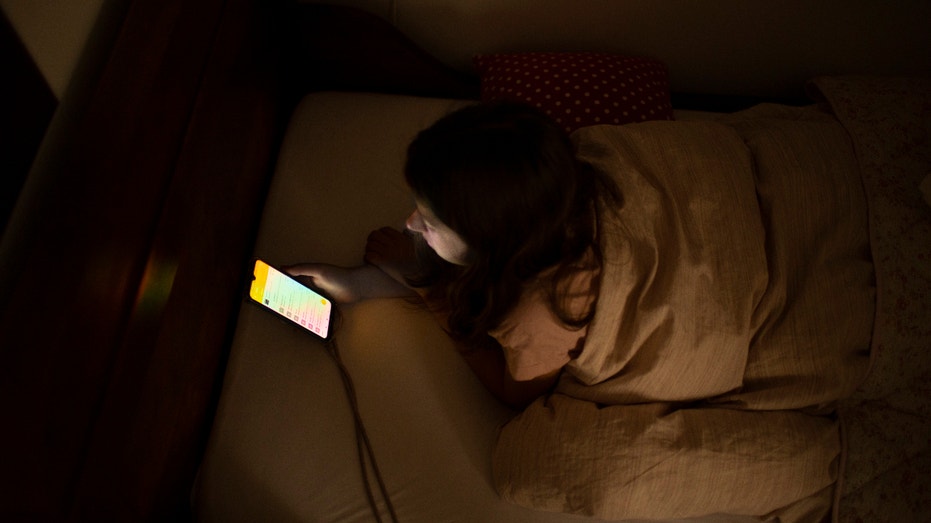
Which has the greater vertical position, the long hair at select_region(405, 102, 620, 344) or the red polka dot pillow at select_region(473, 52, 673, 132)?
the red polka dot pillow at select_region(473, 52, 673, 132)

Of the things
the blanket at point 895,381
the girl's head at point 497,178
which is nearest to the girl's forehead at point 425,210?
the girl's head at point 497,178

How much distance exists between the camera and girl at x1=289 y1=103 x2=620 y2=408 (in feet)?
2.14

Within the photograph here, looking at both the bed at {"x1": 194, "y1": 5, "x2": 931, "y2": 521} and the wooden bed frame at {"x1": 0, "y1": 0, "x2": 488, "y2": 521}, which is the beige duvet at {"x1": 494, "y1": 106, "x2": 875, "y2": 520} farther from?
the wooden bed frame at {"x1": 0, "y1": 0, "x2": 488, "y2": 521}

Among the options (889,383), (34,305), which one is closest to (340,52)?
(34,305)

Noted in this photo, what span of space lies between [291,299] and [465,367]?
30 cm

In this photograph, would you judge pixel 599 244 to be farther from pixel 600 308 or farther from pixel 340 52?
pixel 340 52

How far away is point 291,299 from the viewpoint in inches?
36.1

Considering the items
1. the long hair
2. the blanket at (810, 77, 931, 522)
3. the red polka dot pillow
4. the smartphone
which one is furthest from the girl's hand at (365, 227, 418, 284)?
the blanket at (810, 77, 931, 522)

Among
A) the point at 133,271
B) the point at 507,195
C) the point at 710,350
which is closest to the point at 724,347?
the point at 710,350

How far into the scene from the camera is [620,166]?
0.83 m

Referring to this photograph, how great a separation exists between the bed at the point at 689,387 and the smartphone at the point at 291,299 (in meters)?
0.05

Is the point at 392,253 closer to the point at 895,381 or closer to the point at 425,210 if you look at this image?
the point at 425,210

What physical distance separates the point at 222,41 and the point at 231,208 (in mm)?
261

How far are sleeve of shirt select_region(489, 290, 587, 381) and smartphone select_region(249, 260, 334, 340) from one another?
296 mm
